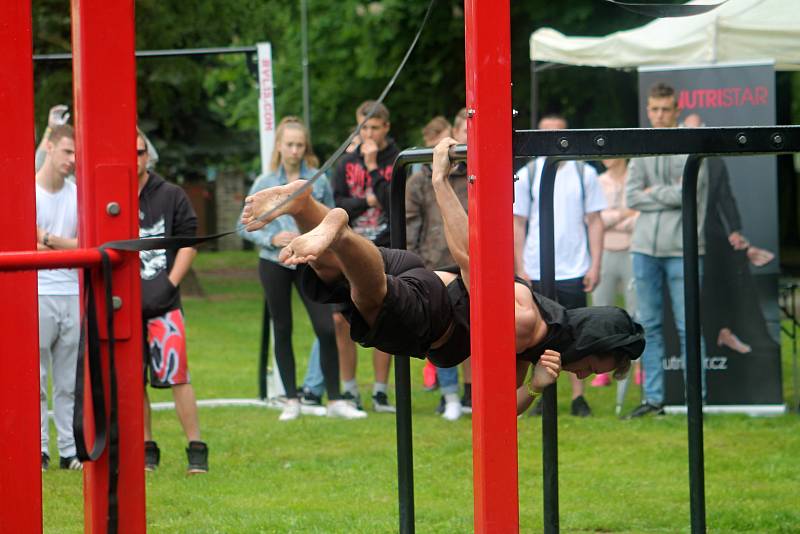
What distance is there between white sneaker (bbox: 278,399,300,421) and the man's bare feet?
10.6ft

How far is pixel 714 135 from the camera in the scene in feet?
11.8

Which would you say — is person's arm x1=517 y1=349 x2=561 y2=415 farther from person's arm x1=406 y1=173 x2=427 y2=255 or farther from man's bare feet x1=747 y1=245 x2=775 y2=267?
man's bare feet x1=747 y1=245 x2=775 y2=267

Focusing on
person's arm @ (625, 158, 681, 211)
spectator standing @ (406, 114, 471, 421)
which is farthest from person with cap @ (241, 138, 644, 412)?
spectator standing @ (406, 114, 471, 421)

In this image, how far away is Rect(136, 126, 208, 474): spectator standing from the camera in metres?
6.50

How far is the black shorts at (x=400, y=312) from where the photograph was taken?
14.1 feet

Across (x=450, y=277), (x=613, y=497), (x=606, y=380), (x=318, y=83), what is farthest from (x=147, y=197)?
(x=318, y=83)

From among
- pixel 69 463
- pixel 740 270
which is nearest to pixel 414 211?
pixel 740 270

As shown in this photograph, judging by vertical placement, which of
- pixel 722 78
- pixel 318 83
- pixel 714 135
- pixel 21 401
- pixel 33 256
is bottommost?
pixel 21 401

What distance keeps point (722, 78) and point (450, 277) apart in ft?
14.5

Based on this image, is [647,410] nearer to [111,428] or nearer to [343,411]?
[343,411]

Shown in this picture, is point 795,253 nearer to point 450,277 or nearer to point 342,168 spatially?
point 342,168

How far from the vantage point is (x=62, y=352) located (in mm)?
6832

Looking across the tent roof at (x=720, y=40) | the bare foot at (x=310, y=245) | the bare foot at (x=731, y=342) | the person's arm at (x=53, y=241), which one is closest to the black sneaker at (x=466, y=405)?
the bare foot at (x=731, y=342)

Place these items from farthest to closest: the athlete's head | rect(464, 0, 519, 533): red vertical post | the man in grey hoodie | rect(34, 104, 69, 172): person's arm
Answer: the man in grey hoodie → rect(34, 104, 69, 172): person's arm → the athlete's head → rect(464, 0, 519, 533): red vertical post
